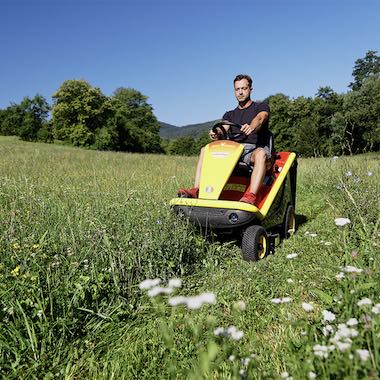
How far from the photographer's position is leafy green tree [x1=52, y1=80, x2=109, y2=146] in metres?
40.8

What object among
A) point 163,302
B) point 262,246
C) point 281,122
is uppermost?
point 281,122

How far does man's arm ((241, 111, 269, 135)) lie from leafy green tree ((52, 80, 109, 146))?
37.7 metres

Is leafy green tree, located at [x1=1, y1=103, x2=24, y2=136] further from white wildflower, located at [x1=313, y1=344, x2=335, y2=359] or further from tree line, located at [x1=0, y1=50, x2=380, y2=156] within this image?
white wildflower, located at [x1=313, y1=344, x2=335, y2=359]

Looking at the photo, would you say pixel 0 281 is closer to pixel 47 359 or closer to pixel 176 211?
pixel 47 359

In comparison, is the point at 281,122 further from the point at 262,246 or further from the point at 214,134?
the point at 262,246

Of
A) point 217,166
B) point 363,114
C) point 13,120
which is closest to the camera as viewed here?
point 217,166

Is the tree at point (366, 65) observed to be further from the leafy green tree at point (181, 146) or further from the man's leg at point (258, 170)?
the man's leg at point (258, 170)

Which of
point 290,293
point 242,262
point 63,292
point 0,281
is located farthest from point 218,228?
point 0,281

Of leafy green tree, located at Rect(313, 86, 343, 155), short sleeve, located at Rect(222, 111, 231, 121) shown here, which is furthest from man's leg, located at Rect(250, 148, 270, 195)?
leafy green tree, located at Rect(313, 86, 343, 155)

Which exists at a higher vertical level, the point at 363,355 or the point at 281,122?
the point at 281,122

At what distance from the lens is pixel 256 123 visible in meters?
4.21

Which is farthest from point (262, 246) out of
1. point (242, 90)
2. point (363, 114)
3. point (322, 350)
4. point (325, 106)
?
point (325, 106)

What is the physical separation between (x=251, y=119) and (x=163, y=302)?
3.08m

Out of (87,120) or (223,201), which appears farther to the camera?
(87,120)
